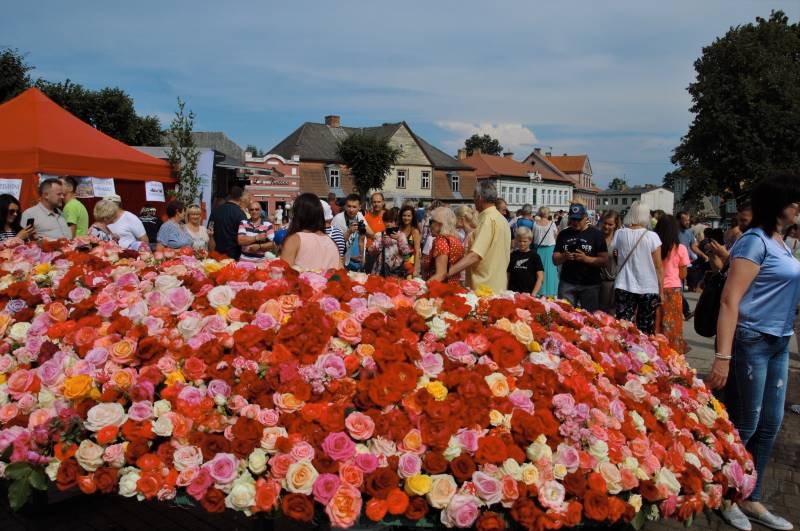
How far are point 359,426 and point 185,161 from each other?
11.5m

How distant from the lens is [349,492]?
1916 millimetres

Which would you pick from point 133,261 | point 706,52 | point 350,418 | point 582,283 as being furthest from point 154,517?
point 706,52

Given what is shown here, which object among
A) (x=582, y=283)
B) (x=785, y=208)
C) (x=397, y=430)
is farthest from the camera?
(x=582, y=283)

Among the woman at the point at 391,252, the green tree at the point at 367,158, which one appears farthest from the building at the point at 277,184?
the woman at the point at 391,252

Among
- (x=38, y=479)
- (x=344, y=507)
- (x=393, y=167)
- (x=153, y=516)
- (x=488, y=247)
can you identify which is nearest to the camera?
(x=344, y=507)

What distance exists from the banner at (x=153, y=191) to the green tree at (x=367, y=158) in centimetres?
3657

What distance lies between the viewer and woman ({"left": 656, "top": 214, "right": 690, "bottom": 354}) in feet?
19.3

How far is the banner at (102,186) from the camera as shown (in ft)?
32.1

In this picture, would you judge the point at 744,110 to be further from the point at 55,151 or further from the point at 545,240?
the point at 55,151

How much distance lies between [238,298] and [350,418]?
2.86 ft

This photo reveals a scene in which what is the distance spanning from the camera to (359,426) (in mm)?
2061

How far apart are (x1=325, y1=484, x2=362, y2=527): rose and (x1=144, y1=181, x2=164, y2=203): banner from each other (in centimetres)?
995

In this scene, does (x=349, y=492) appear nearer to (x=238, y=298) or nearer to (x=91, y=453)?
(x=91, y=453)

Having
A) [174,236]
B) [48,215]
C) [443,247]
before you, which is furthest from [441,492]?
[48,215]
